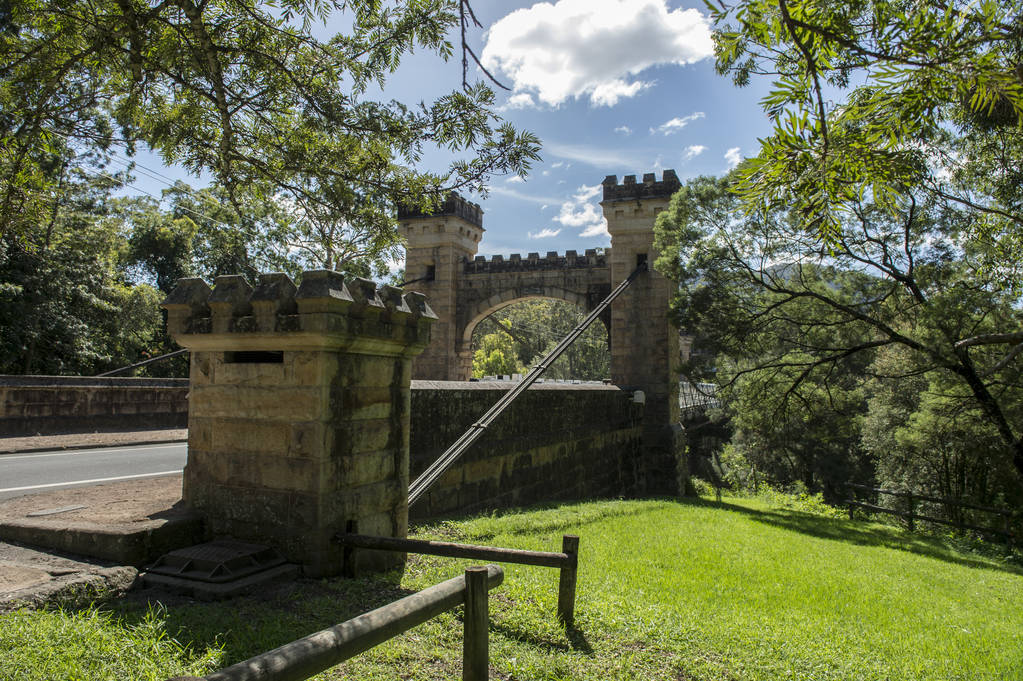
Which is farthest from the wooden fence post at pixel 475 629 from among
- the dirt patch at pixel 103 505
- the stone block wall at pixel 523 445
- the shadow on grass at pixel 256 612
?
the stone block wall at pixel 523 445

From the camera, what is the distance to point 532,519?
241 inches

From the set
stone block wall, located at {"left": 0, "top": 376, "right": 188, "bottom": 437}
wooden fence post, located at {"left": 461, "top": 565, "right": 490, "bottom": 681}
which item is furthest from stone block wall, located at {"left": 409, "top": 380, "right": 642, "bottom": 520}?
stone block wall, located at {"left": 0, "top": 376, "right": 188, "bottom": 437}

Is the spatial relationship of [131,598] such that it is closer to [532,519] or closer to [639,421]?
[532,519]

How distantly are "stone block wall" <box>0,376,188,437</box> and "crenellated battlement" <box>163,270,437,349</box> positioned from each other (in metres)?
7.85

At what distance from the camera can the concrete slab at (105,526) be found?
2.86 meters

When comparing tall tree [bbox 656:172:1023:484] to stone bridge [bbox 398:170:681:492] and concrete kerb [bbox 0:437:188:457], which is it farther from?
concrete kerb [bbox 0:437:188:457]

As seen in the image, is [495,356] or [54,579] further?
[495,356]

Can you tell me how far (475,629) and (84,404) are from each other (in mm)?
10499

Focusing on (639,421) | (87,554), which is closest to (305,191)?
(87,554)

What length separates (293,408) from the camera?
3.09 metres

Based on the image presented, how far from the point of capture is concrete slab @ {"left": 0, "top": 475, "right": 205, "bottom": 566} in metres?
2.86

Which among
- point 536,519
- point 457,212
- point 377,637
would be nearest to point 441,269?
point 457,212

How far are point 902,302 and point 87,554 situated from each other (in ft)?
34.5

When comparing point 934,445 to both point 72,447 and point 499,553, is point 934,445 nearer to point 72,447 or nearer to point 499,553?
point 499,553
